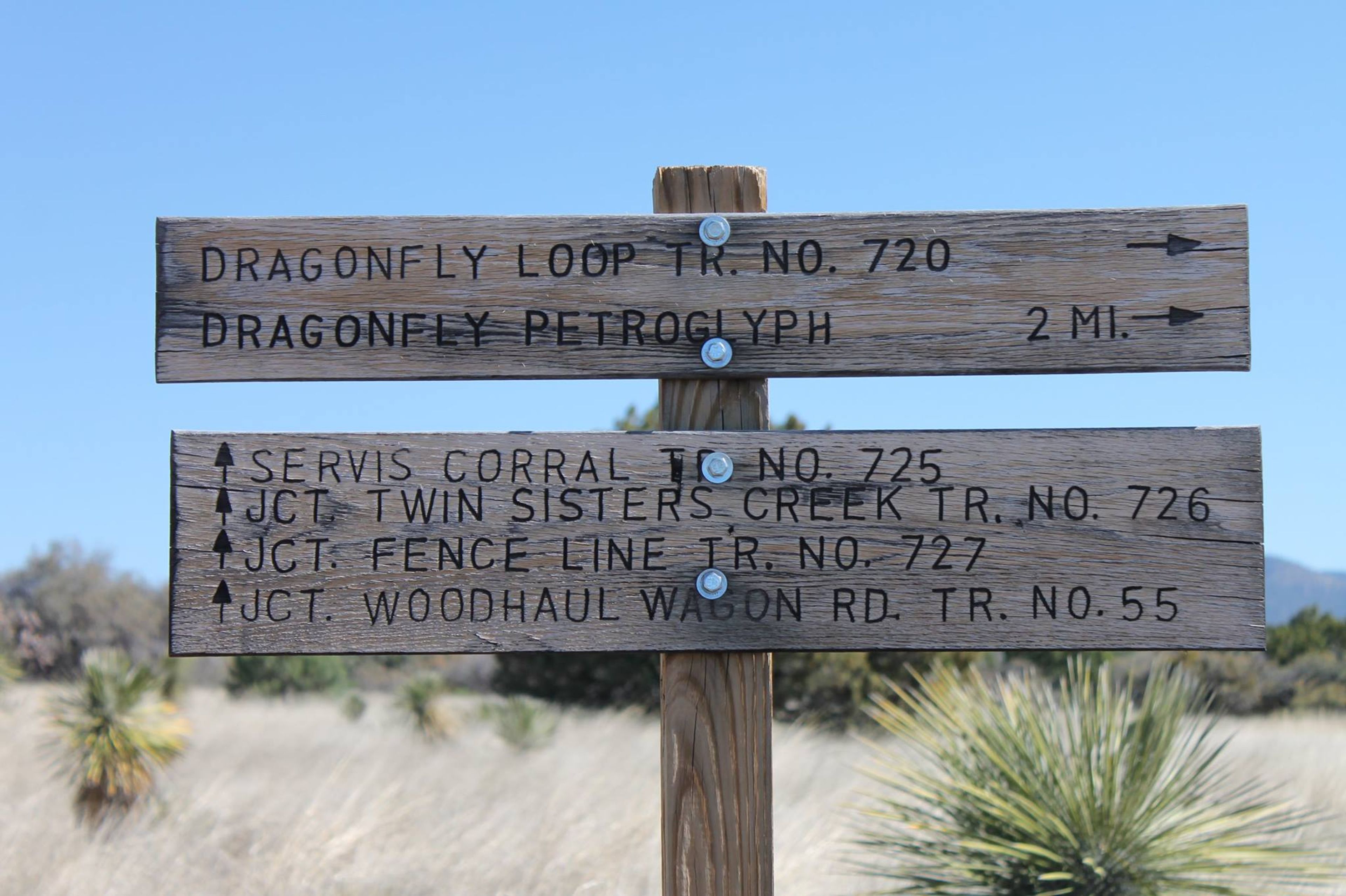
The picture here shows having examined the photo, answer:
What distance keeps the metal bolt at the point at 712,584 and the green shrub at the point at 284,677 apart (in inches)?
1037

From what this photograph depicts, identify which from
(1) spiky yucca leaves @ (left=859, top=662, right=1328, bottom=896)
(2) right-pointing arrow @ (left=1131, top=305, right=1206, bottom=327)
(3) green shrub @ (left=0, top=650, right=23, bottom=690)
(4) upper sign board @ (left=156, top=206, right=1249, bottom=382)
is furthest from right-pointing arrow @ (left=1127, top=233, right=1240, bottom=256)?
(3) green shrub @ (left=0, top=650, right=23, bottom=690)

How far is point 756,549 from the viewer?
245cm

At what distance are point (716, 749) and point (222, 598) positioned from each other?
111 centimetres

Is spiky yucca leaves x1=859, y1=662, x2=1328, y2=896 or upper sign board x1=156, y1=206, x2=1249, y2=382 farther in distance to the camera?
spiky yucca leaves x1=859, y1=662, x2=1328, y2=896

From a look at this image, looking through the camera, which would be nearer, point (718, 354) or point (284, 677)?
point (718, 354)

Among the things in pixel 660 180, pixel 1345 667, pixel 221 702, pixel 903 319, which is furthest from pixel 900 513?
pixel 1345 667

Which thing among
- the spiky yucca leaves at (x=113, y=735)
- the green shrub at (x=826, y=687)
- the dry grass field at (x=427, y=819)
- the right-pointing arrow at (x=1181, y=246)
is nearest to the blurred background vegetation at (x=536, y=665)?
the green shrub at (x=826, y=687)

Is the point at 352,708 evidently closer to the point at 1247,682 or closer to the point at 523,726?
the point at 523,726

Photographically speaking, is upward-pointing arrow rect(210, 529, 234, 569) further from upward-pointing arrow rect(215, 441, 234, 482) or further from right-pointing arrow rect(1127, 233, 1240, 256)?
right-pointing arrow rect(1127, 233, 1240, 256)

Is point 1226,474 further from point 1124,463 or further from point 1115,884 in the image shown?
point 1115,884

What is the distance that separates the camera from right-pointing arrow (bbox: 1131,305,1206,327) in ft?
8.28

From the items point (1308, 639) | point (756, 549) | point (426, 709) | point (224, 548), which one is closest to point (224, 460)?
point (224, 548)

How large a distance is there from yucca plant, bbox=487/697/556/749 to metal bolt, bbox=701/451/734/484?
1399cm

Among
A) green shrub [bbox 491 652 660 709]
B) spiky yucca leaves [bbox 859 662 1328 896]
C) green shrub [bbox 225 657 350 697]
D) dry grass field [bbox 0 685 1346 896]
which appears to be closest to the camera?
spiky yucca leaves [bbox 859 662 1328 896]
